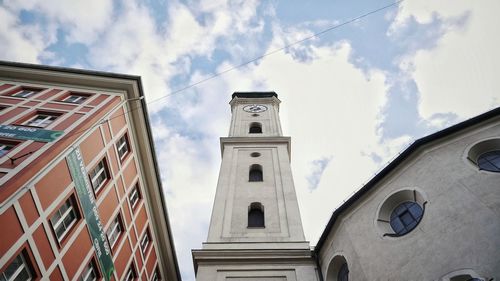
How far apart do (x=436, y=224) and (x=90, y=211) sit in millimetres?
14054

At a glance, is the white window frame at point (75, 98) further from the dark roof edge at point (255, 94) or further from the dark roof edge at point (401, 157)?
the dark roof edge at point (255, 94)

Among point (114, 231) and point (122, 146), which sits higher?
point (122, 146)

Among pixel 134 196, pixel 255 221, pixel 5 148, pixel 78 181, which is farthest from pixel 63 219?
pixel 255 221

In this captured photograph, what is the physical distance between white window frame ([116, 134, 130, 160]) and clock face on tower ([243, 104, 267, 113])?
19670 millimetres

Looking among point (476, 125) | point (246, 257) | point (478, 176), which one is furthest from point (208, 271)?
point (476, 125)

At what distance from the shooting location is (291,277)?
15648mm

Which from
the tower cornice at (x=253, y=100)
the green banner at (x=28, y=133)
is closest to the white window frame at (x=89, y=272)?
the green banner at (x=28, y=133)

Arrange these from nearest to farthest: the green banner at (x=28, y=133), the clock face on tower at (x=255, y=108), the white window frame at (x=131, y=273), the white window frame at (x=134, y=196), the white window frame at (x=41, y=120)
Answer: the green banner at (x=28, y=133) < the white window frame at (x=41, y=120) < the white window frame at (x=131, y=273) < the white window frame at (x=134, y=196) < the clock face on tower at (x=255, y=108)

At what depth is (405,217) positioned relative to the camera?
12828 mm

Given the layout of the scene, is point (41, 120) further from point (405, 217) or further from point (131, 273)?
point (405, 217)

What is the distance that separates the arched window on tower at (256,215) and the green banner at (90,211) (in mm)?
7468

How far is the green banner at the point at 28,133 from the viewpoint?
1549cm

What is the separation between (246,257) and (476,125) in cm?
1076

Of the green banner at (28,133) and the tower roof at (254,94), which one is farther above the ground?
the tower roof at (254,94)
